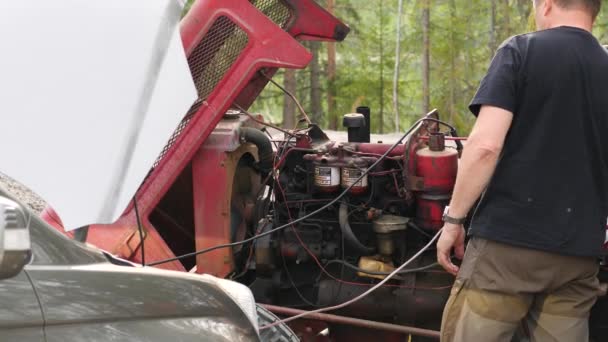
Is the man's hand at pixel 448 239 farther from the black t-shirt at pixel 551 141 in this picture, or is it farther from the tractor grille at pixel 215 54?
the tractor grille at pixel 215 54

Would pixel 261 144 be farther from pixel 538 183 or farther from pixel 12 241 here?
pixel 12 241

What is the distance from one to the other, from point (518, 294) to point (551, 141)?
0.66 metres

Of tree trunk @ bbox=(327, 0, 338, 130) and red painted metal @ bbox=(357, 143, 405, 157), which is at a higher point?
red painted metal @ bbox=(357, 143, 405, 157)

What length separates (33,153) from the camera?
2678 millimetres

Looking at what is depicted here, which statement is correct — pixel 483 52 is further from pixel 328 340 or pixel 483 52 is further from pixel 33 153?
pixel 33 153

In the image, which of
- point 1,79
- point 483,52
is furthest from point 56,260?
point 483,52

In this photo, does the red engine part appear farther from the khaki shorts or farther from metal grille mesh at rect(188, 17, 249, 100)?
metal grille mesh at rect(188, 17, 249, 100)

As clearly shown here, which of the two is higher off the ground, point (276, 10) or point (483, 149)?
point (276, 10)

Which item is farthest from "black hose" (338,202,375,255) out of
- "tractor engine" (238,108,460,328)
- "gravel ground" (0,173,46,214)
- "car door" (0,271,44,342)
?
"car door" (0,271,44,342)

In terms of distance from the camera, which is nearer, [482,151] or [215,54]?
[482,151]

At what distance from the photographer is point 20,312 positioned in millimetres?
2195

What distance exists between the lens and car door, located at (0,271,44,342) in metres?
2.16

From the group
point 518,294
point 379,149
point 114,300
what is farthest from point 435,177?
point 114,300

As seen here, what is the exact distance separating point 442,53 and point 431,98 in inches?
47.2
